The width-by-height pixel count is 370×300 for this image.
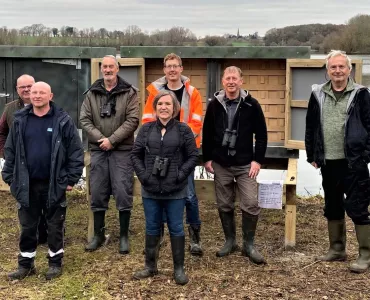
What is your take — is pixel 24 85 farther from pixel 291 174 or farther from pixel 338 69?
pixel 338 69

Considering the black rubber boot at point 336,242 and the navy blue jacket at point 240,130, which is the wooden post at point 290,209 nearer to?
the black rubber boot at point 336,242

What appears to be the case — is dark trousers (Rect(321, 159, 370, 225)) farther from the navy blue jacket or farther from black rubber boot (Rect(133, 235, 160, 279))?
black rubber boot (Rect(133, 235, 160, 279))

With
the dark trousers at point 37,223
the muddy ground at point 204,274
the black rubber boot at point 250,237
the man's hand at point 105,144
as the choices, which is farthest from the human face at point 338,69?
the dark trousers at point 37,223

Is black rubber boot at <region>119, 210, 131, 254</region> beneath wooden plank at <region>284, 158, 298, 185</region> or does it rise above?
beneath

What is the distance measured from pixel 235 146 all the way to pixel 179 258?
3.34 feet

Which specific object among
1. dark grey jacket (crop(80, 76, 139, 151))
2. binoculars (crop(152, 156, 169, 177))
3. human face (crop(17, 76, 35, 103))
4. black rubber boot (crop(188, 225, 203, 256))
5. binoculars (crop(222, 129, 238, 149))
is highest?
human face (crop(17, 76, 35, 103))

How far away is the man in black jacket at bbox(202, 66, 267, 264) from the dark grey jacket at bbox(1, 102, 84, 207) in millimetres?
1120

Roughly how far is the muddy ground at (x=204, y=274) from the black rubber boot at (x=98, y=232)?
0.25ft

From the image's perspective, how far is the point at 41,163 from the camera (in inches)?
163

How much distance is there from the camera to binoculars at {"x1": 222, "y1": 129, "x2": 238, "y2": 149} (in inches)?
178

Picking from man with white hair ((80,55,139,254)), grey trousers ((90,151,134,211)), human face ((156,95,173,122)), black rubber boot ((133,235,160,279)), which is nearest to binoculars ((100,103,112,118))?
man with white hair ((80,55,139,254))

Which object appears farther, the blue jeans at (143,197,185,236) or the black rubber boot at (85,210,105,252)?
the black rubber boot at (85,210,105,252)

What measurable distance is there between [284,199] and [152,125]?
1.49 meters

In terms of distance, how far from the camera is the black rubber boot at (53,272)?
4371 mm
